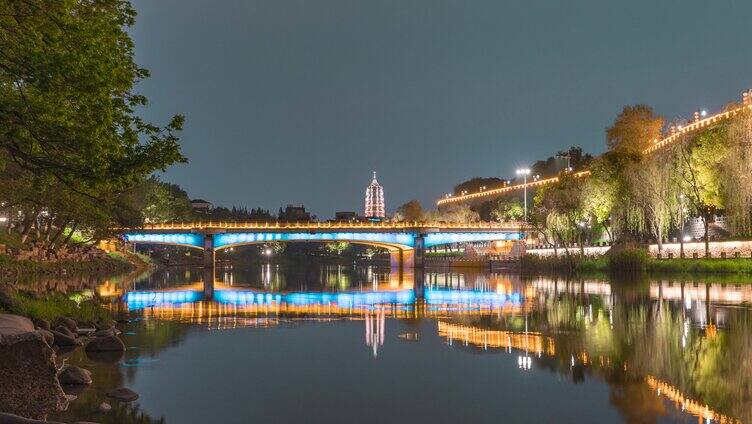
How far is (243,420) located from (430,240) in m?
124

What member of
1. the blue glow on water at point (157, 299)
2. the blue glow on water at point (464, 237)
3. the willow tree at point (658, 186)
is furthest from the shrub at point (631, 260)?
the blue glow on water at point (464, 237)

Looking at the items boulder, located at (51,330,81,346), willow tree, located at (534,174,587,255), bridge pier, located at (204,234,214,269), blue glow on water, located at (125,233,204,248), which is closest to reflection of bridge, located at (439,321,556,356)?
boulder, located at (51,330,81,346)

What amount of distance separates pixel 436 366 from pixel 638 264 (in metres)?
64.4

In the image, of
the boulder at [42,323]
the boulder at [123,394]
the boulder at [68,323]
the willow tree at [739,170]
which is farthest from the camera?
the willow tree at [739,170]

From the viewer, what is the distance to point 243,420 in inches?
615

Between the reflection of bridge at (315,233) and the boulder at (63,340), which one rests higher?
the reflection of bridge at (315,233)

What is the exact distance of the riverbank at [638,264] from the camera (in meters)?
73.0

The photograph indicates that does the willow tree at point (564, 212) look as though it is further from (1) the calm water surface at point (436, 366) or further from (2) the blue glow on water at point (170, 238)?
(2) the blue glow on water at point (170, 238)

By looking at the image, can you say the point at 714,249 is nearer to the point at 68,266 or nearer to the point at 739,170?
the point at 739,170

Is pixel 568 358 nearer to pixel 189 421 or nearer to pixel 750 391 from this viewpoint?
pixel 750 391

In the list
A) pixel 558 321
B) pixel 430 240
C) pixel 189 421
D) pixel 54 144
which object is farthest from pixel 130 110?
pixel 430 240

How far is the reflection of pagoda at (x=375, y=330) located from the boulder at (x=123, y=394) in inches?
332

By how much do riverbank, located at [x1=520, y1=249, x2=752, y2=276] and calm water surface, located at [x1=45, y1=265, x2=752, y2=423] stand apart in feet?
119

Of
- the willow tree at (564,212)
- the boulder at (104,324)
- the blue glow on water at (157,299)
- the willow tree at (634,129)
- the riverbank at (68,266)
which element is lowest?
the blue glow on water at (157,299)
